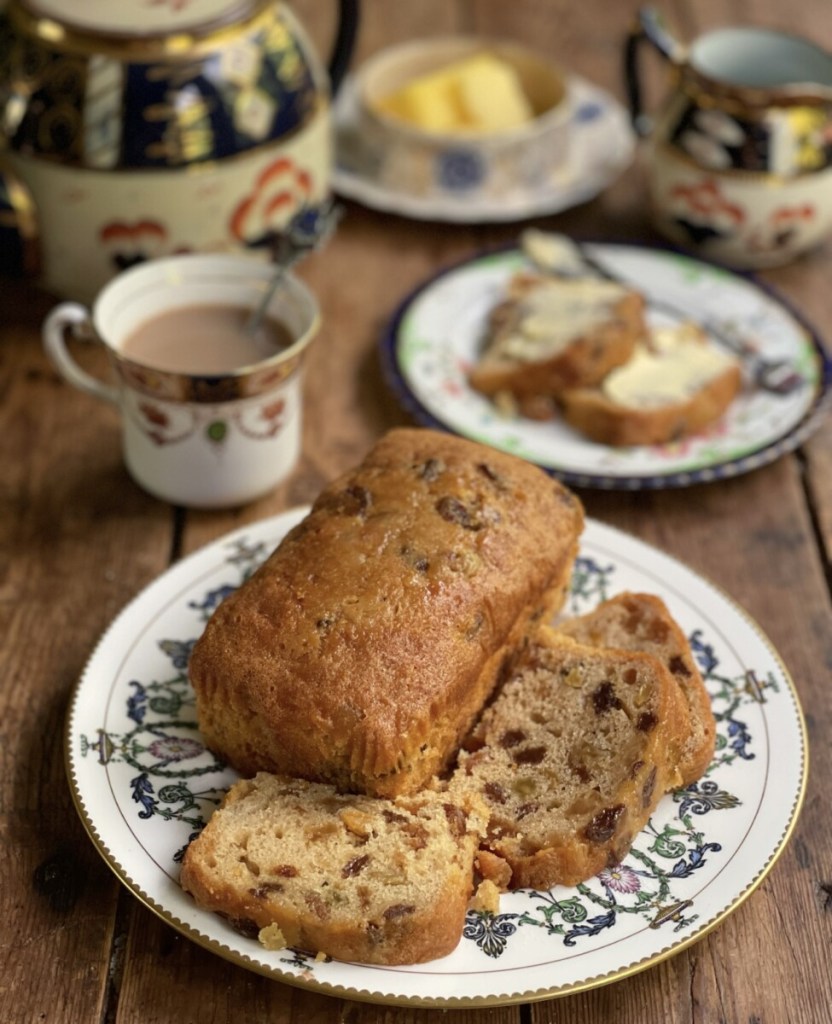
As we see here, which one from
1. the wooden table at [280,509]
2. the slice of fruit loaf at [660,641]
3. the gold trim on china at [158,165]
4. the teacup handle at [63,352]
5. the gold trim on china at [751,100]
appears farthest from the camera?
the gold trim on china at [751,100]

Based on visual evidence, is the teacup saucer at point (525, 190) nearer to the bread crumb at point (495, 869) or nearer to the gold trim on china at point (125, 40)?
the gold trim on china at point (125, 40)

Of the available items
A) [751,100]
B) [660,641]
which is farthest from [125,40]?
[660,641]

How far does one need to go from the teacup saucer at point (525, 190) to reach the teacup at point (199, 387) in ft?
2.56

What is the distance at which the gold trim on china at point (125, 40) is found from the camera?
7.43 feet

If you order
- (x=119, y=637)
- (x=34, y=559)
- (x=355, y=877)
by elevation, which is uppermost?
(x=355, y=877)

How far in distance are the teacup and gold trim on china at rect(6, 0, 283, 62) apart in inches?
15.4

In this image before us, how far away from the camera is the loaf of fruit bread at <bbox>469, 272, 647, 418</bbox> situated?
2.38 m

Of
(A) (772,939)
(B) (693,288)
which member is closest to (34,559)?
(A) (772,939)

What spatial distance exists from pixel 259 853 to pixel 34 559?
0.85 metres

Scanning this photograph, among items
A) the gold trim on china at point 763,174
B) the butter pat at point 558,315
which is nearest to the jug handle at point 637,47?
the gold trim on china at point 763,174

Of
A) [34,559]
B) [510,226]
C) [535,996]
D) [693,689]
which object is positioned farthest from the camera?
[510,226]

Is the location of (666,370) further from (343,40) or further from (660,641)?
(343,40)

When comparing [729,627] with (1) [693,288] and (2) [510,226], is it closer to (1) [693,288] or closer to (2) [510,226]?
(1) [693,288]

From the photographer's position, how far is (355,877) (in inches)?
56.6
